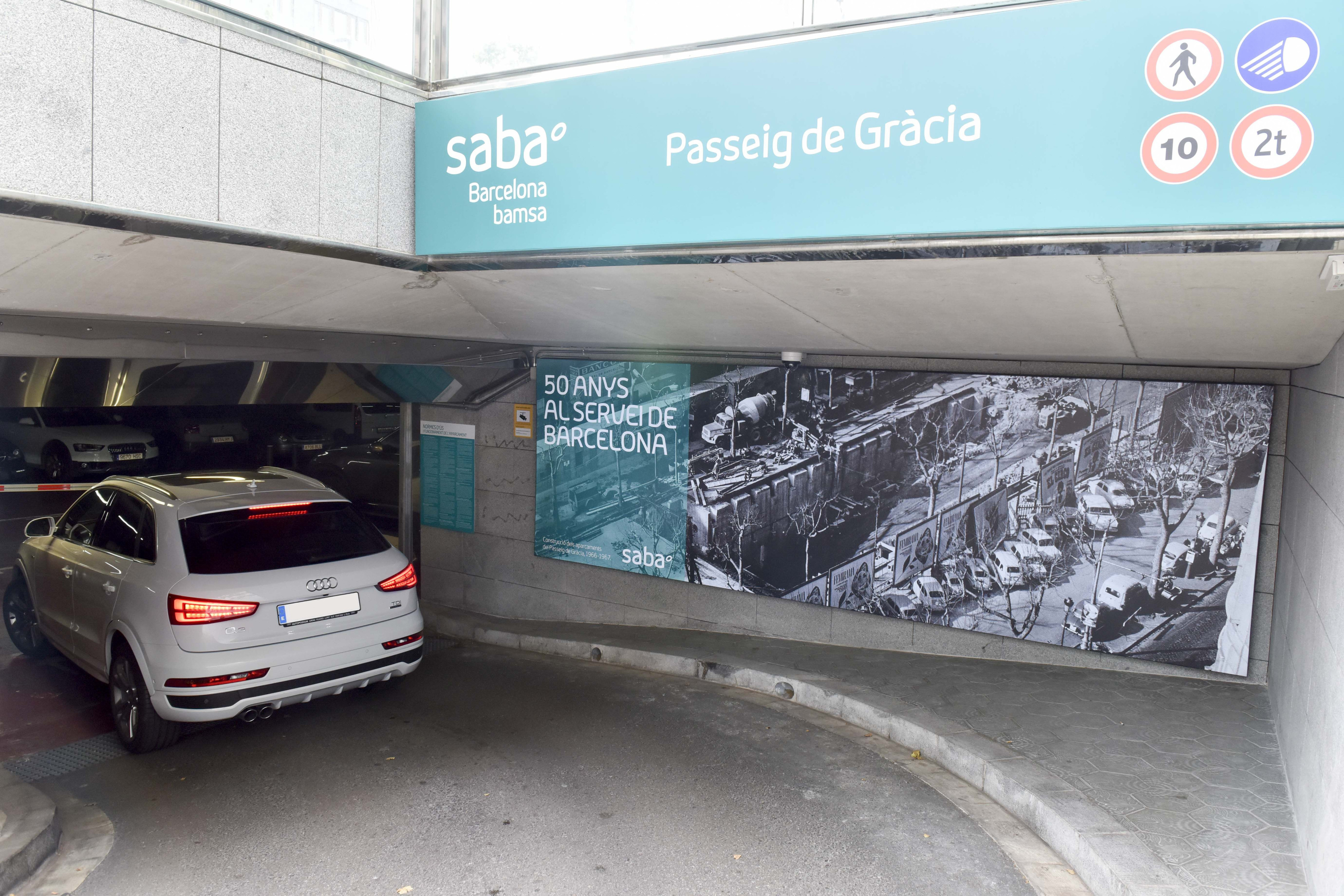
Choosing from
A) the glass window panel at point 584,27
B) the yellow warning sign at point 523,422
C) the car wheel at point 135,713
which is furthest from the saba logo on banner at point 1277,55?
the yellow warning sign at point 523,422

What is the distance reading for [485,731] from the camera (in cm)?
610

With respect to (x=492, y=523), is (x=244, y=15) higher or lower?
higher

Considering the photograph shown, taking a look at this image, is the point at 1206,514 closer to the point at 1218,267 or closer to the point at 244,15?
the point at 1218,267

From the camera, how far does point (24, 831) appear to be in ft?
14.2

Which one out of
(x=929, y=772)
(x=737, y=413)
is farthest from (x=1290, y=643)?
(x=737, y=413)

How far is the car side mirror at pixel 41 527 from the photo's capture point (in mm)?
7176

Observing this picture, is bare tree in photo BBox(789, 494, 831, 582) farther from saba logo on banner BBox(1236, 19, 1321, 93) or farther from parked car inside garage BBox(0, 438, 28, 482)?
parked car inside garage BBox(0, 438, 28, 482)

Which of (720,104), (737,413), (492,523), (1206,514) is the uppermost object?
(720,104)

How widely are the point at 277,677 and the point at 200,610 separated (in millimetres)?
598

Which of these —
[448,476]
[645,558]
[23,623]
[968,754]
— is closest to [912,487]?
[968,754]

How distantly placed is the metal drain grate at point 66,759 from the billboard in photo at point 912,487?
14.2 feet

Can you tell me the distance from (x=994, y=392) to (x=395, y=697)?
5198mm

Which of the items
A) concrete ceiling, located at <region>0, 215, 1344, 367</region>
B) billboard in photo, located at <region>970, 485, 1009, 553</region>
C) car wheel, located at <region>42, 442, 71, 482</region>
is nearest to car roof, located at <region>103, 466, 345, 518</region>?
concrete ceiling, located at <region>0, 215, 1344, 367</region>

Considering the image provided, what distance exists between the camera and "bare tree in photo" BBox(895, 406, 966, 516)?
22.6 feet
